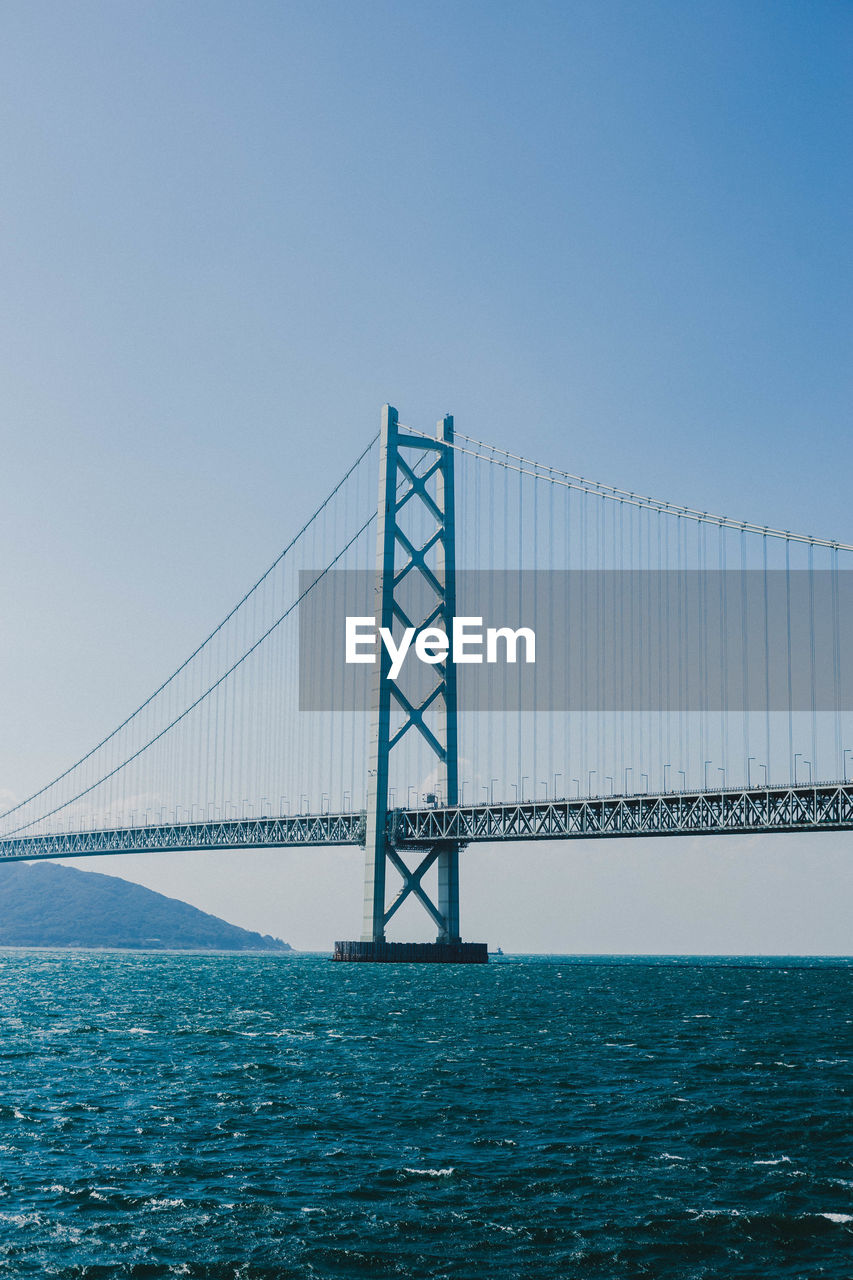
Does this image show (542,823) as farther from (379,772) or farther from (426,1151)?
(426,1151)

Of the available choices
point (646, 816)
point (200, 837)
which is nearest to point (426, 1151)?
point (646, 816)

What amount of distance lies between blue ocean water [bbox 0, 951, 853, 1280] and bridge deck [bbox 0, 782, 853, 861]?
2927 cm

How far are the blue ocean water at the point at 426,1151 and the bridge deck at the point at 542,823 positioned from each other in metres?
29.3

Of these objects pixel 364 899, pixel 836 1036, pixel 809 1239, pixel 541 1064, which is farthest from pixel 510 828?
pixel 809 1239

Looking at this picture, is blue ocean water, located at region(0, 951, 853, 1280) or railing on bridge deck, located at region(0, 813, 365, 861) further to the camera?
railing on bridge deck, located at region(0, 813, 365, 861)

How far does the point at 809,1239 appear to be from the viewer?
14445 millimetres

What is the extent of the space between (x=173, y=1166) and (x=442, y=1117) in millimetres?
5493

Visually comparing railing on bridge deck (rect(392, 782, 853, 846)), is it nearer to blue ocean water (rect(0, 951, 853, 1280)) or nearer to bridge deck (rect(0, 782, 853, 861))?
bridge deck (rect(0, 782, 853, 861))

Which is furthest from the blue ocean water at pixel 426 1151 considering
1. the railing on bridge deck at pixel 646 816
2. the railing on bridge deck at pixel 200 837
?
the railing on bridge deck at pixel 200 837

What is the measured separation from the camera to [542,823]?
8106 cm

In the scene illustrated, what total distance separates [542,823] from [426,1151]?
206 feet

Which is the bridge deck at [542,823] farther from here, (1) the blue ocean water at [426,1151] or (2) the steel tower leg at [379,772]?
(1) the blue ocean water at [426,1151]

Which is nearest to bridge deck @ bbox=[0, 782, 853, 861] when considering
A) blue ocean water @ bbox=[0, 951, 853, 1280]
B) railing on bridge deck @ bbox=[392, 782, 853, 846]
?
railing on bridge deck @ bbox=[392, 782, 853, 846]

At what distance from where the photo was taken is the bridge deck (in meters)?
66.7
